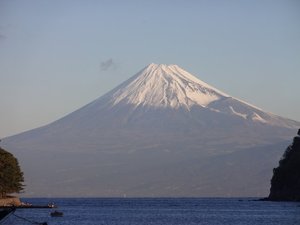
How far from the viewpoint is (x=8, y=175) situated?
130125mm

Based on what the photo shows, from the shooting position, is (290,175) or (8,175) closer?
(8,175)

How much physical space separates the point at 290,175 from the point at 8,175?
41373 millimetres

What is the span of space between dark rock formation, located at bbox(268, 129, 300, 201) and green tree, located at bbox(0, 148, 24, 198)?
37717 mm

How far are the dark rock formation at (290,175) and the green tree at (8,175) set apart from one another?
37.7 meters

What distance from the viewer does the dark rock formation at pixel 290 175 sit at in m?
150

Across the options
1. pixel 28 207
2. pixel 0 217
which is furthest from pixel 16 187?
pixel 0 217

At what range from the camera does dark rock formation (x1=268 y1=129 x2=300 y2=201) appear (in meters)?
150

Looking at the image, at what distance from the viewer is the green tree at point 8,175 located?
129m

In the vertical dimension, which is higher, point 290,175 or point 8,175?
point 290,175

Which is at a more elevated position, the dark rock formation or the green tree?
the dark rock formation

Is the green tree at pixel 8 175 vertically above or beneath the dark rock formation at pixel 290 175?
beneath

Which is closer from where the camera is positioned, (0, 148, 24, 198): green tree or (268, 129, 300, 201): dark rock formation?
(0, 148, 24, 198): green tree

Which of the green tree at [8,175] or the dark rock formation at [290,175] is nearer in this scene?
the green tree at [8,175]

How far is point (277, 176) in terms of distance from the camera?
157 metres
